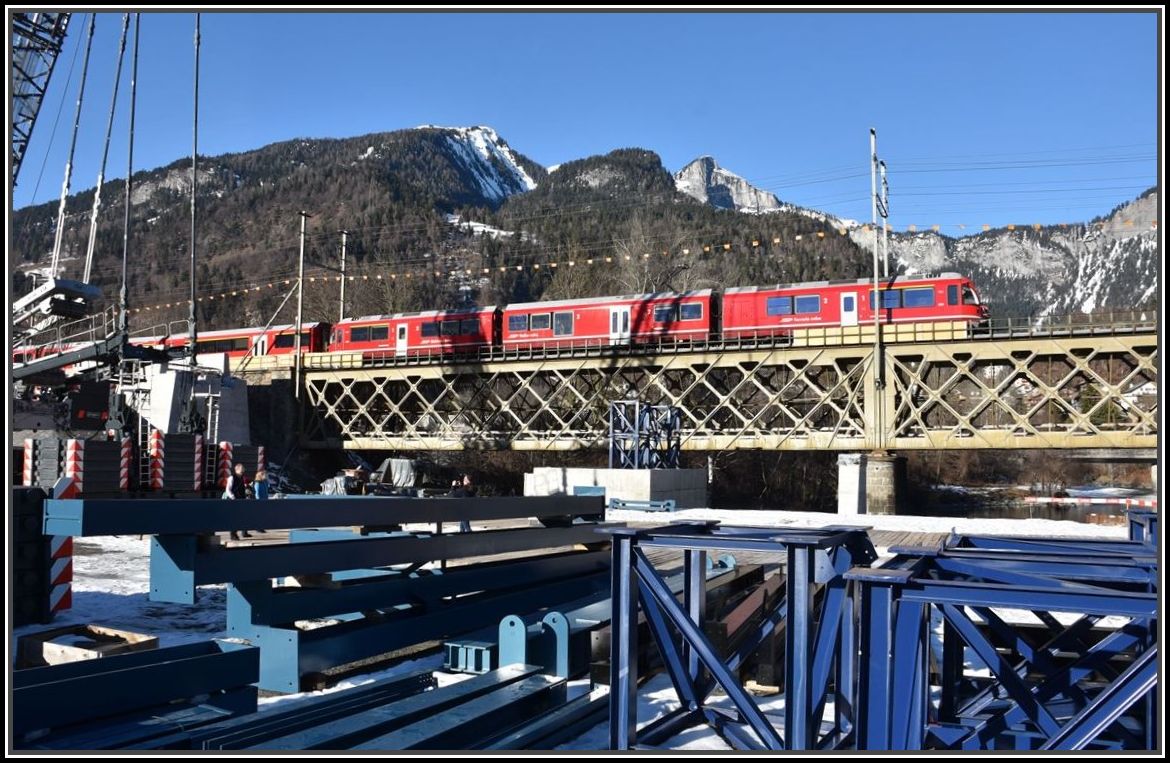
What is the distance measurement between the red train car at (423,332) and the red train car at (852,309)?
11850 millimetres

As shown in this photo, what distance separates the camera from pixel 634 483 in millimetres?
30109

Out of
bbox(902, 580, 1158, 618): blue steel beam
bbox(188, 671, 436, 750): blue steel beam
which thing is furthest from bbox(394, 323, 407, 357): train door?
bbox(902, 580, 1158, 618): blue steel beam

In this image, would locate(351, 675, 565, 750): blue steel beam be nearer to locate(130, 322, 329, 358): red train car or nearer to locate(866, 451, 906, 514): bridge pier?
locate(866, 451, 906, 514): bridge pier

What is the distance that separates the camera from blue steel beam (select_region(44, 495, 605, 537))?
539cm

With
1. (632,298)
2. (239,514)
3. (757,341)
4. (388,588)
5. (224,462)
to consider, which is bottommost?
(388,588)

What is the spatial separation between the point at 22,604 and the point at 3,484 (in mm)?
6729

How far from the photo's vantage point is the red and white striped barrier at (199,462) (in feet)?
91.2

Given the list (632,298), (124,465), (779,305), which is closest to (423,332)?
(632,298)

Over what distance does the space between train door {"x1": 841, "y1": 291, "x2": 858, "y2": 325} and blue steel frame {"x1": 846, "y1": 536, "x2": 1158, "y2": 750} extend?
86.2 feet

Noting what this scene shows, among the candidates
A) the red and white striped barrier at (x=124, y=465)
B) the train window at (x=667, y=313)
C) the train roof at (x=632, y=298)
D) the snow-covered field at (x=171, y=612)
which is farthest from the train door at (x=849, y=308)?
the red and white striped barrier at (x=124, y=465)

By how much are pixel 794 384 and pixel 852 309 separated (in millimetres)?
6376

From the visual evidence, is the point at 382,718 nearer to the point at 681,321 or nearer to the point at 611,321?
the point at 681,321

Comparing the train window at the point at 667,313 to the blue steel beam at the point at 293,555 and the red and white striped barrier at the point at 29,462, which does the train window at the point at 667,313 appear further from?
the blue steel beam at the point at 293,555

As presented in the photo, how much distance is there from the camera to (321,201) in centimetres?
18475
